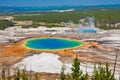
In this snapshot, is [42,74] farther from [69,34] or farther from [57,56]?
[69,34]

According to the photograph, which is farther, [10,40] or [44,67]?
[10,40]

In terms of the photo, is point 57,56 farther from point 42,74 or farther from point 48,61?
point 42,74

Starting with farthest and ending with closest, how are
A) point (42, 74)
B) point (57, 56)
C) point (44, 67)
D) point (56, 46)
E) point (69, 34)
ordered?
1. point (69, 34)
2. point (56, 46)
3. point (57, 56)
4. point (44, 67)
5. point (42, 74)

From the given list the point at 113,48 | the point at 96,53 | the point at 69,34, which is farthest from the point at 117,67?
the point at 69,34

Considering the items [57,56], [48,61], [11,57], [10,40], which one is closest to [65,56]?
[57,56]

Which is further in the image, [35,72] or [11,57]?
[11,57]

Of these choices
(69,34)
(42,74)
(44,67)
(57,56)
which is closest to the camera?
(42,74)
